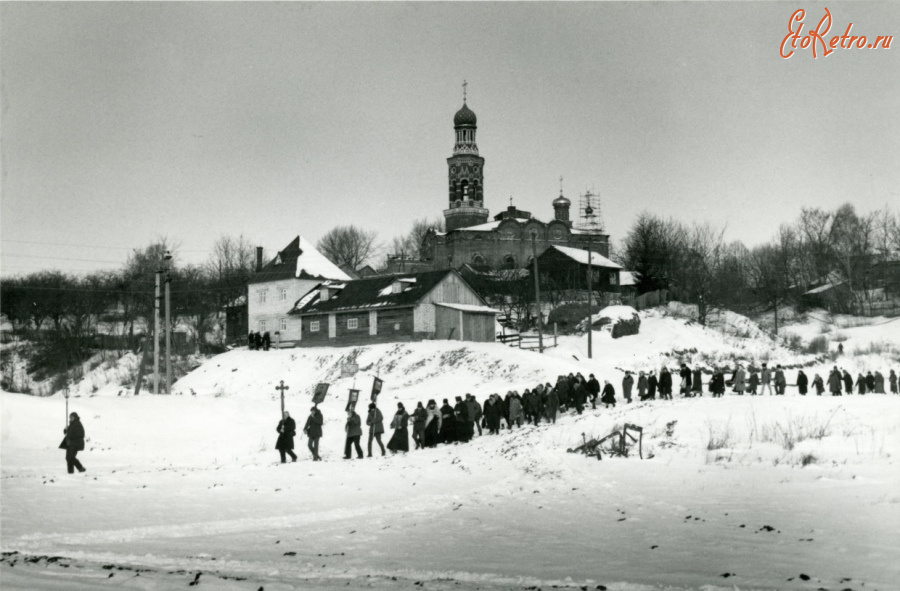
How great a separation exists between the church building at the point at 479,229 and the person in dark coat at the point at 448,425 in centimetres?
5373

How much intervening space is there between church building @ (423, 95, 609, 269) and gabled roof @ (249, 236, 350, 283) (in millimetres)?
20687

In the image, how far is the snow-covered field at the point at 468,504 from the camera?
9305mm

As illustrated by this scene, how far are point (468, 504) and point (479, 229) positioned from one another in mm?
69558

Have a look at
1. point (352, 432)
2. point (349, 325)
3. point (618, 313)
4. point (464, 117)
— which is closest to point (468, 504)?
point (352, 432)

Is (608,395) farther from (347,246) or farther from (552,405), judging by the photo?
(347,246)

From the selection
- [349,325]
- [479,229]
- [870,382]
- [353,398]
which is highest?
[479,229]

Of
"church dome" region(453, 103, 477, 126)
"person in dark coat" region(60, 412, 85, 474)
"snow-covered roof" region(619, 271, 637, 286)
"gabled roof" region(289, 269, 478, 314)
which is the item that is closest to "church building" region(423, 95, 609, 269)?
"church dome" region(453, 103, 477, 126)

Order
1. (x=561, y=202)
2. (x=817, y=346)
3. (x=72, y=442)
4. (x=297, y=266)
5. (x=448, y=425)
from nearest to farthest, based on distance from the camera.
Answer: (x=72, y=442) → (x=448, y=425) → (x=817, y=346) → (x=297, y=266) → (x=561, y=202)

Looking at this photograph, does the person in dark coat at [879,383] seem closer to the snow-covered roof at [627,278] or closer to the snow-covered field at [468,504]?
the snow-covered field at [468,504]

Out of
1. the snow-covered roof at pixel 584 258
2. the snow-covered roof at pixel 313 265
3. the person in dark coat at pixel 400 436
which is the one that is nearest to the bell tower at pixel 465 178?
the snow-covered roof at pixel 584 258

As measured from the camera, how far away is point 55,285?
69.8 metres

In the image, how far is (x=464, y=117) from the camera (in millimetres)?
89312

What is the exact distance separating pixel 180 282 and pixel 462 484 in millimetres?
63489

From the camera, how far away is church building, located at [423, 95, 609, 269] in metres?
82.5
